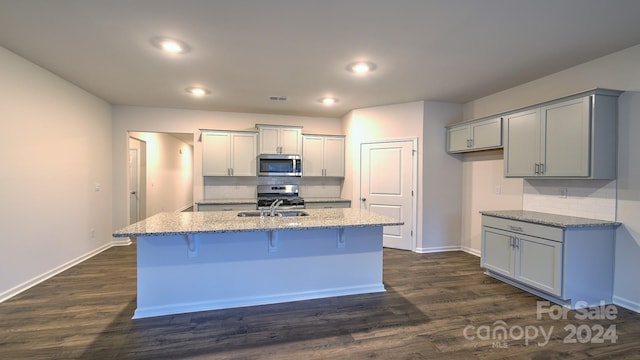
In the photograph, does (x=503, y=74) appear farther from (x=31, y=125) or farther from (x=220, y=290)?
(x=31, y=125)

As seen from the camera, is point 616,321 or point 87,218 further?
point 87,218

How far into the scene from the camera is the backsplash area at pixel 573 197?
9.41ft

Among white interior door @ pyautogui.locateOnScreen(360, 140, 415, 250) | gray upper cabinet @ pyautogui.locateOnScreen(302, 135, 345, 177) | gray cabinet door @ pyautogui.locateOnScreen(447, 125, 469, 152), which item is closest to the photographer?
gray cabinet door @ pyautogui.locateOnScreen(447, 125, 469, 152)

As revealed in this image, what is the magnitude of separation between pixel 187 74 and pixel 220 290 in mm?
2516

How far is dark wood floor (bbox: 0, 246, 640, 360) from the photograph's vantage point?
2066mm

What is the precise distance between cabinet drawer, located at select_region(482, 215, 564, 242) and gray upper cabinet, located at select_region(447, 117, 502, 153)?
1019 millimetres

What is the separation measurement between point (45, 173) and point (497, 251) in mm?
5440

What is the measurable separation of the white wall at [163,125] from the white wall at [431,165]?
206cm

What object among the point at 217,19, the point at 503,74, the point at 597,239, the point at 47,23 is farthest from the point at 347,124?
the point at 47,23

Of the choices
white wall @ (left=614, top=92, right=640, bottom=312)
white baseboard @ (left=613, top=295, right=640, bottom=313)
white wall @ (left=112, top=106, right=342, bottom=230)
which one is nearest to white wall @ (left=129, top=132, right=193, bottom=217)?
white wall @ (left=112, top=106, right=342, bottom=230)

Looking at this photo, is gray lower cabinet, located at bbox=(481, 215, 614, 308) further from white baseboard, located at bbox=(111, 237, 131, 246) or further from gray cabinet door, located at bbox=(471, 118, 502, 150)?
white baseboard, located at bbox=(111, 237, 131, 246)

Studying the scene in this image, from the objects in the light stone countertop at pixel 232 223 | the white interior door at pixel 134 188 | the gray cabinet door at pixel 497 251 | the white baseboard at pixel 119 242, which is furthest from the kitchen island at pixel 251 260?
the white interior door at pixel 134 188

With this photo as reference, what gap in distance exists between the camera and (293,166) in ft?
16.8

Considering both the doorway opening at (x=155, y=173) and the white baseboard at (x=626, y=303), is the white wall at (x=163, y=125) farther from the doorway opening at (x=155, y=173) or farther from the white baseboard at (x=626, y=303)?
the white baseboard at (x=626, y=303)
